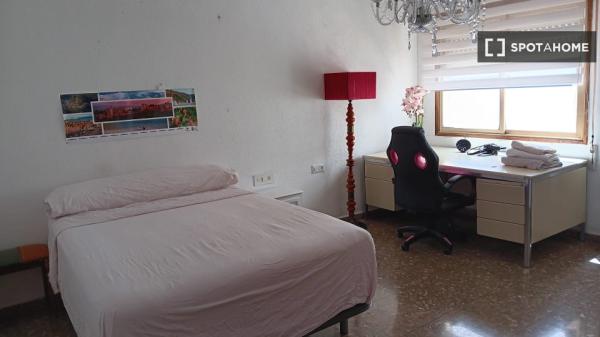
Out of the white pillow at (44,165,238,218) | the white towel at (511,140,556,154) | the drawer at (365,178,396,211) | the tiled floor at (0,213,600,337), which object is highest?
the white towel at (511,140,556,154)

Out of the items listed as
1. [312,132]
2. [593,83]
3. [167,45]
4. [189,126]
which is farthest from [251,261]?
[593,83]

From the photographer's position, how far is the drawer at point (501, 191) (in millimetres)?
3533

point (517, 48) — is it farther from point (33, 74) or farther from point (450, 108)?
point (33, 74)

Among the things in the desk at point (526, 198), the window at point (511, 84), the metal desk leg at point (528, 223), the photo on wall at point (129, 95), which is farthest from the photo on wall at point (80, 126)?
the window at point (511, 84)

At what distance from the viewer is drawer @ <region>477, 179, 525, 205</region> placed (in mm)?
3533

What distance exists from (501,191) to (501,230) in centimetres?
32

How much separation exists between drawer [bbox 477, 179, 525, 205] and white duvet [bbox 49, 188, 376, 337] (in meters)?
1.60

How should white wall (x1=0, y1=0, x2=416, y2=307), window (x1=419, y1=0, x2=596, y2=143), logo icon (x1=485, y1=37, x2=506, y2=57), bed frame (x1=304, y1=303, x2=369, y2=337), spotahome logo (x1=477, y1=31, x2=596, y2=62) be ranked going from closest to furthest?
Result: bed frame (x1=304, y1=303, x2=369, y2=337) → white wall (x1=0, y1=0, x2=416, y2=307) → spotahome logo (x1=477, y1=31, x2=596, y2=62) → window (x1=419, y1=0, x2=596, y2=143) → logo icon (x1=485, y1=37, x2=506, y2=57)

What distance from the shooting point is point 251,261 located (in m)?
2.15

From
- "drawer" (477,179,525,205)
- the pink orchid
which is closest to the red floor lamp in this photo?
the pink orchid

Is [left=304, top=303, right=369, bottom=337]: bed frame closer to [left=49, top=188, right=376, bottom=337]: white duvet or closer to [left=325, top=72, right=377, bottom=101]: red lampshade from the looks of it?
[left=49, top=188, right=376, bottom=337]: white duvet

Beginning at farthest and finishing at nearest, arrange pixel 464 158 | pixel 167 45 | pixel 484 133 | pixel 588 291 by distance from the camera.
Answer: pixel 484 133 → pixel 464 158 → pixel 167 45 → pixel 588 291

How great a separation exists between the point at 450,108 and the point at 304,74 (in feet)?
5.75

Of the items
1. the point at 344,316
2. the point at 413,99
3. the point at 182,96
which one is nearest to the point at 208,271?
the point at 344,316
